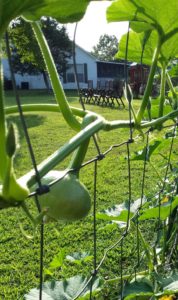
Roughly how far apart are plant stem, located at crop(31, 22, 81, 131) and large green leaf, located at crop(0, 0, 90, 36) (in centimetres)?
2

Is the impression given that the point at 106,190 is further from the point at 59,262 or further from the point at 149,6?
the point at 149,6

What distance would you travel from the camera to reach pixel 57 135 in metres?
6.65

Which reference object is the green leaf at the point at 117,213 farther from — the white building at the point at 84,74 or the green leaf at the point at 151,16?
the white building at the point at 84,74

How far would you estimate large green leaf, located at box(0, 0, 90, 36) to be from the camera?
45cm

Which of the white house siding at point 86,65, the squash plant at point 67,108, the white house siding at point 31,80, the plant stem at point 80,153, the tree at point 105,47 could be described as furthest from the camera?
the tree at point 105,47

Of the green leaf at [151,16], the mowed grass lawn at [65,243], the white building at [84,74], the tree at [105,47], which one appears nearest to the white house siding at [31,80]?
the white building at [84,74]

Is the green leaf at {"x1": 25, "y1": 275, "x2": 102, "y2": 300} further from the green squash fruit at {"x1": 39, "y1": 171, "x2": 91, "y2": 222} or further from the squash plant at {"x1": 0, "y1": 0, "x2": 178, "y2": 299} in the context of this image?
the green squash fruit at {"x1": 39, "y1": 171, "x2": 91, "y2": 222}

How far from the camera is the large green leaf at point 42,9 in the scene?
0.45 metres

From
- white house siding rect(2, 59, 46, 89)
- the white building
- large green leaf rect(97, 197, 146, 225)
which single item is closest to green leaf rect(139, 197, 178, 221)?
large green leaf rect(97, 197, 146, 225)

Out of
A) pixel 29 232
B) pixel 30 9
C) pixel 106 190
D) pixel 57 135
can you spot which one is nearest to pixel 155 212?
pixel 30 9

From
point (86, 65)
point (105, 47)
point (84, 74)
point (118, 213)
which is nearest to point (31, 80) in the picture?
point (84, 74)

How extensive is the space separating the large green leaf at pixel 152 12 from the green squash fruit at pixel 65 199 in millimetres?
352

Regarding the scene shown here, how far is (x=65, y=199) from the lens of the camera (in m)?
0.47

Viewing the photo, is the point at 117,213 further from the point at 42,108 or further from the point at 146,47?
the point at 42,108
